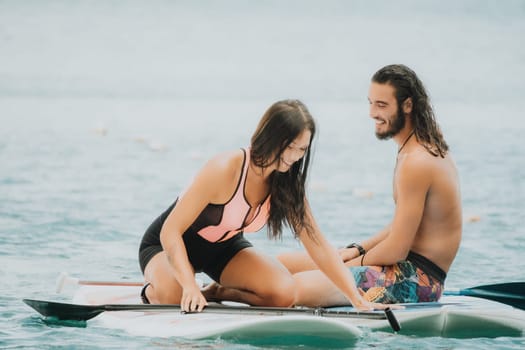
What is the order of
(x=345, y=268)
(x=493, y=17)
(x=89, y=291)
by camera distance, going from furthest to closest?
(x=493, y=17) < (x=89, y=291) < (x=345, y=268)

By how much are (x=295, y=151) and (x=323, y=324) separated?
0.60 meters

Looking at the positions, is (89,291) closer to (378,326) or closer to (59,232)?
(378,326)

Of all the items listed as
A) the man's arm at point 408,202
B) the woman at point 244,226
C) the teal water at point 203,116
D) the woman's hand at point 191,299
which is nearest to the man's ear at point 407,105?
the man's arm at point 408,202

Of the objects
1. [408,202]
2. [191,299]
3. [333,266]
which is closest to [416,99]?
[408,202]

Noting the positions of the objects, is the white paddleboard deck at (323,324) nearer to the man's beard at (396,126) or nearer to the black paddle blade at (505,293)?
the black paddle blade at (505,293)

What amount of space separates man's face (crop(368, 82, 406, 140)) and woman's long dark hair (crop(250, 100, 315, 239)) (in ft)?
1.18

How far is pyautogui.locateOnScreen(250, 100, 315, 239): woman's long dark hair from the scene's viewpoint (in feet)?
10.8

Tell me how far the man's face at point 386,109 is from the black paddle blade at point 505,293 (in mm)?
829

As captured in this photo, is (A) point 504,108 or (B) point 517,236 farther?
(A) point 504,108

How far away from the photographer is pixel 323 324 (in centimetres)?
335

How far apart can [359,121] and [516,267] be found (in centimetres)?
1081

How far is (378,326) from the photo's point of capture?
3467 millimetres

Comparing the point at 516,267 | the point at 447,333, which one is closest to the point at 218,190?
the point at 447,333

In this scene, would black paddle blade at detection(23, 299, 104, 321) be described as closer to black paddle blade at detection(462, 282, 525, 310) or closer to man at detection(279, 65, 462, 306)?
man at detection(279, 65, 462, 306)
